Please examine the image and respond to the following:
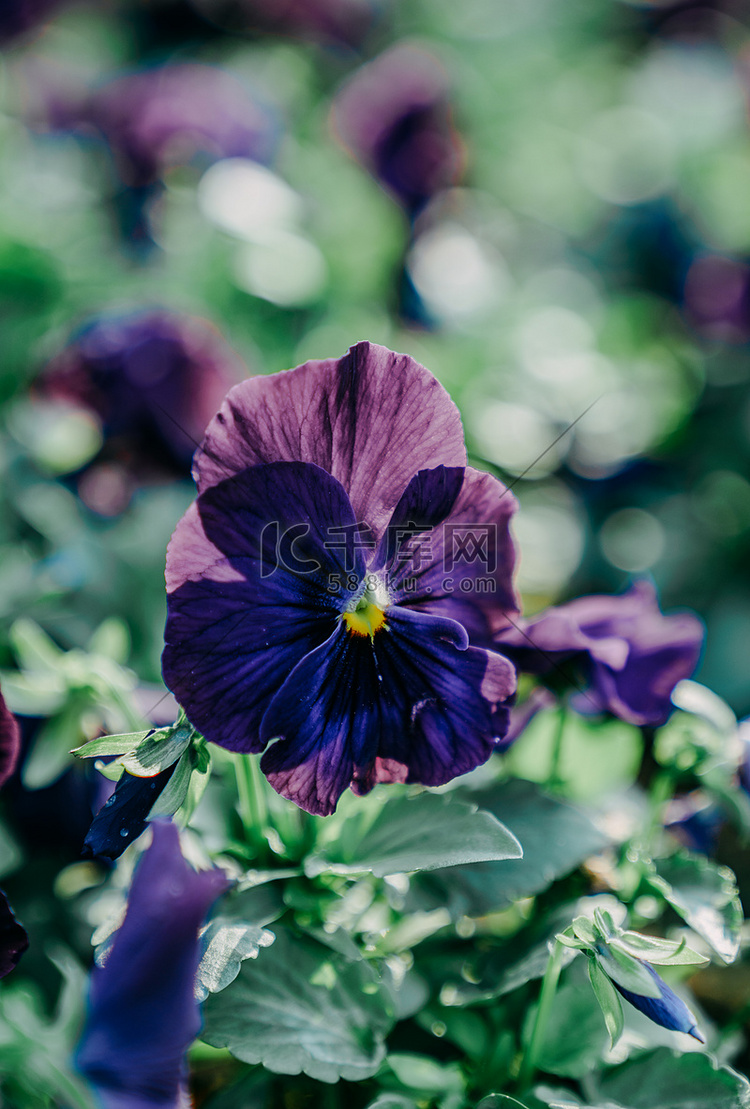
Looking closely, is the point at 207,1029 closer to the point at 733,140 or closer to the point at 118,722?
the point at 118,722

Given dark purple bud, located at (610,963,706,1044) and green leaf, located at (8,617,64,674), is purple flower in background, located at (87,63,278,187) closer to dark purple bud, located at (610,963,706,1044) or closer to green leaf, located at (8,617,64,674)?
green leaf, located at (8,617,64,674)

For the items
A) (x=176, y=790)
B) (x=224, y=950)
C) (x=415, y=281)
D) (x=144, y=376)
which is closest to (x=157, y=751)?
(x=176, y=790)

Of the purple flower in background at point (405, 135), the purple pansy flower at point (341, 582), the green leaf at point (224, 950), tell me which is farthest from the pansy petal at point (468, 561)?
the purple flower in background at point (405, 135)

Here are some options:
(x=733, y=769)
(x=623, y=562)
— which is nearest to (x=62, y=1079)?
(x=733, y=769)

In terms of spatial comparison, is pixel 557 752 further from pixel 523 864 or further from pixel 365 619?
pixel 365 619

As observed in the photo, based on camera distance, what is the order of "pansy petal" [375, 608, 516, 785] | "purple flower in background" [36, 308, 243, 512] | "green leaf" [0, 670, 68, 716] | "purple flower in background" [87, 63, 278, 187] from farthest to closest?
"purple flower in background" [87, 63, 278, 187] → "purple flower in background" [36, 308, 243, 512] → "green leaf" [0, 670, 68, 716] → "pansy petal" [375, 608, 516, 785]

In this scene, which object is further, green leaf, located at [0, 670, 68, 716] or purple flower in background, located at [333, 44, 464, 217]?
purple flower in background, located at [333, 44, 464, 217]

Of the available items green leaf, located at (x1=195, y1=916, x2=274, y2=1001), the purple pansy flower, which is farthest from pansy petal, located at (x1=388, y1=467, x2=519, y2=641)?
green leaf, located at (x1=195, y1=916, x2=274, y2=1001)
